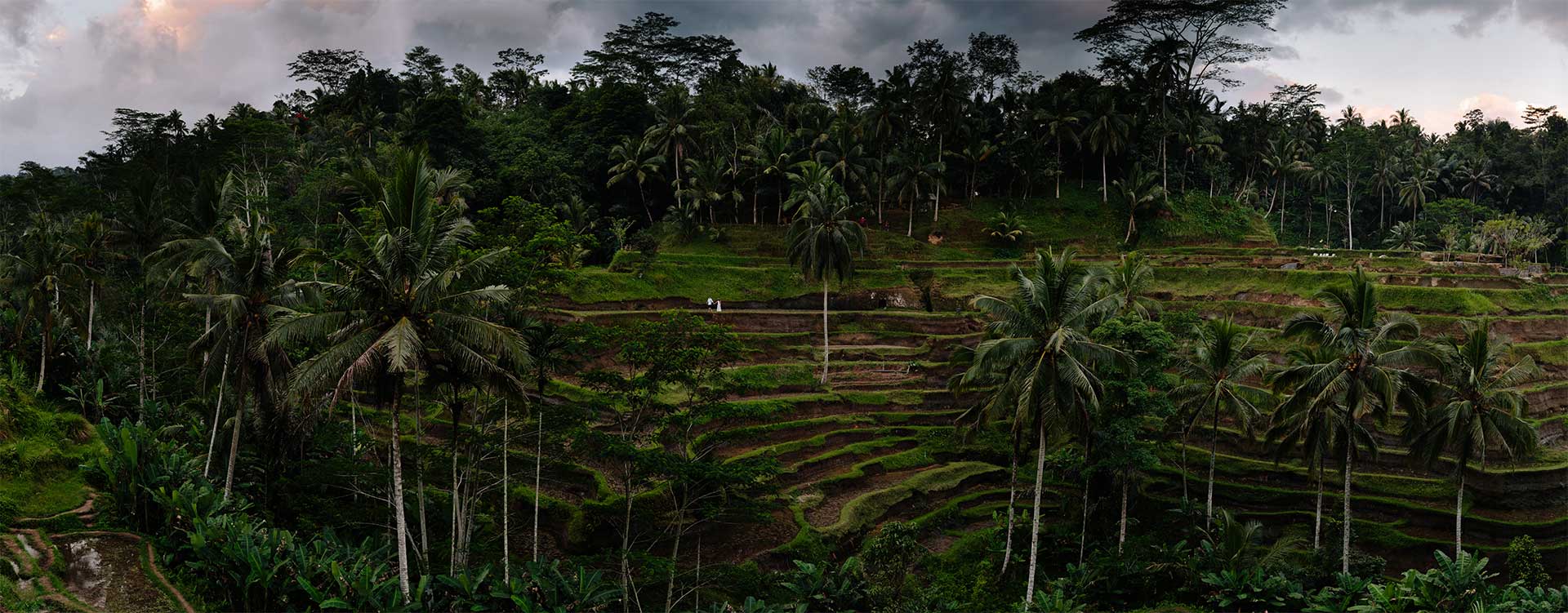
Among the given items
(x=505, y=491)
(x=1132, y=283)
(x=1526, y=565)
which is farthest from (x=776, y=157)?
(x=1526, y=565)

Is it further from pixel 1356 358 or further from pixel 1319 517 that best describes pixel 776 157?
pixel 1319 517

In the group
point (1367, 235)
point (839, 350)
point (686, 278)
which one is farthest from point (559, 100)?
point (1367, 235)

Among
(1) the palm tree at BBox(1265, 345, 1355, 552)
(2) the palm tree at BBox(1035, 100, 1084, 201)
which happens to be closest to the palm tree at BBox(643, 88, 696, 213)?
(2) the palm tree at BBox(1035, 100, 1084, 201)

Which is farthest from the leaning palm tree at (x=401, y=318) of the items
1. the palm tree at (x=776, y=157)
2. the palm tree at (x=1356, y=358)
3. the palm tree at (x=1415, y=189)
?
the palm tree at (x=1415, y=189)

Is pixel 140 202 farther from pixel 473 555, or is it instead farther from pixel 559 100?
pixel 559 100

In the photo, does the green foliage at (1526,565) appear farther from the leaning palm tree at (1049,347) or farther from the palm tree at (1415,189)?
the palm tree at (1415,189)

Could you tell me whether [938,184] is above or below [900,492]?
above

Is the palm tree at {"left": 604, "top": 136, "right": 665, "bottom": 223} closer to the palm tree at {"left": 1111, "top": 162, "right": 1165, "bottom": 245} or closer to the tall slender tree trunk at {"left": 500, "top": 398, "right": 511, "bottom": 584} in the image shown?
the tall slender tree trunk at {"left": 500, "top": 398, "right": 511, "bottom": 584}
